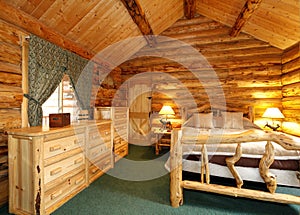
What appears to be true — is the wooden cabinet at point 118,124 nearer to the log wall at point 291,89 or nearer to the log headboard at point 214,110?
the log headboard at point 214,110

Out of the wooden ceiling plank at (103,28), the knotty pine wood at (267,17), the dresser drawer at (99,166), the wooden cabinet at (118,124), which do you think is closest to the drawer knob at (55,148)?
the dresser drawer at (99,166)

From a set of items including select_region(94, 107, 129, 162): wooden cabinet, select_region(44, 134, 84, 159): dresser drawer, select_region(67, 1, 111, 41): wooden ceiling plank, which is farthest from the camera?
select_region(94, 107, 129, 162): wooden cabinet

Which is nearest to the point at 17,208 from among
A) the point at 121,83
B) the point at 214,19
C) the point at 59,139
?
the point at 59,139

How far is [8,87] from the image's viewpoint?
77.8 inches

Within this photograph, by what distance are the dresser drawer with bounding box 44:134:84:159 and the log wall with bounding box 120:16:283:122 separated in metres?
2.82

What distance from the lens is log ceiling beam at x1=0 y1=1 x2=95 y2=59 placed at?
6.33 feet

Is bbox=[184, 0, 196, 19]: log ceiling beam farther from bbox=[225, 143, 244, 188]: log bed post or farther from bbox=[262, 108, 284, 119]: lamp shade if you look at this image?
bbox=[225, 143, 244, 188]: log bed post

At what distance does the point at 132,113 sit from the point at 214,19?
3.37 meters

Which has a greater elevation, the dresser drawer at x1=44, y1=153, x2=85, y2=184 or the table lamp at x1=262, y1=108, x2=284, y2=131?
the table lamp at x1=262, y1=108, x2=284, y2=131

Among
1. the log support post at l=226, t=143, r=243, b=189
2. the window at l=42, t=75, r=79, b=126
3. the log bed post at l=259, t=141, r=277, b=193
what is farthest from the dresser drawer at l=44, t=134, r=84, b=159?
the log bed post at l=259, t=141, r=277, b=193

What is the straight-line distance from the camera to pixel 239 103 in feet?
13.4

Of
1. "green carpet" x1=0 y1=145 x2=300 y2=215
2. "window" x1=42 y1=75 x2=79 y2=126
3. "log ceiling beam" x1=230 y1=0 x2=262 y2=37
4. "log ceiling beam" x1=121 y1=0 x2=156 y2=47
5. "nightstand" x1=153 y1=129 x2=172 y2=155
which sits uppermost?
"log ceiling beam" x1=121 y1=0 x2=156 y2=47

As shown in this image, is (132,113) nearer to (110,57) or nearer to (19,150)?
(110,57)

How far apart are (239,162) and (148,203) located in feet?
4.12
